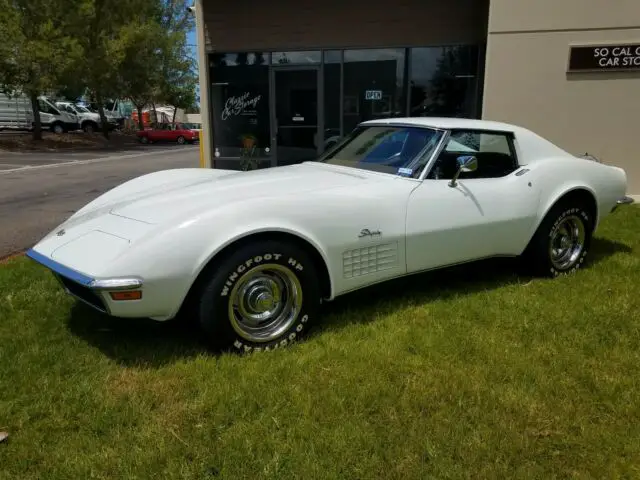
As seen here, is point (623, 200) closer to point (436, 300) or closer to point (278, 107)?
point (436, 300)

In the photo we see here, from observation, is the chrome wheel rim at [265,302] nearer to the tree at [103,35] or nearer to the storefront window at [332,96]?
the storefront window at [332,96]

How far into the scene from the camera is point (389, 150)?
162 inches

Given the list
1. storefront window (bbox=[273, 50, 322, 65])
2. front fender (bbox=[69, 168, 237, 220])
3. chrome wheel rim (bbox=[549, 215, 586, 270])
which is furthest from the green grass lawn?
storefront window (bbox=[273, 50, 322, 65])

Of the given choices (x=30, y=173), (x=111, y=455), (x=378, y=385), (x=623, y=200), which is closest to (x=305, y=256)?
(x=378, y=385)

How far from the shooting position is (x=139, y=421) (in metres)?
2.56

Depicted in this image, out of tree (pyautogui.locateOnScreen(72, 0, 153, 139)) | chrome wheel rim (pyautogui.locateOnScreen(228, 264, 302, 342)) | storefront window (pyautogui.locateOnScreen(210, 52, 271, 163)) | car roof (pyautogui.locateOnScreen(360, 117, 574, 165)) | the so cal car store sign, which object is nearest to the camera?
chrome wheel rim (pyautogui.locateOnScreen(228, 264, 302, 342))

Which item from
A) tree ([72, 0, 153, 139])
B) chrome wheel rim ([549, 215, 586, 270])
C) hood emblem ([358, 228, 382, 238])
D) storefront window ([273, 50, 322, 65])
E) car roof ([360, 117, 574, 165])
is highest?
tree ([72, 0, 153, 139])

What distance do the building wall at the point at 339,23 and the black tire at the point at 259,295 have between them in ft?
26.8

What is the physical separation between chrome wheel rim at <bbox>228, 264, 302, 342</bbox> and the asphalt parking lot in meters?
3.86

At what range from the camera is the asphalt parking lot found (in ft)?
23.3

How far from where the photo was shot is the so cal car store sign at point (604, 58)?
863 cm

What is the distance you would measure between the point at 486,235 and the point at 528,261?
785 mm

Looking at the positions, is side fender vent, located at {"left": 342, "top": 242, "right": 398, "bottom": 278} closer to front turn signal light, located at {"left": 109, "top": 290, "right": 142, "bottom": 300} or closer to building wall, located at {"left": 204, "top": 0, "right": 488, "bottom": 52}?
front turn signal light, located at {"left": 109, "top": 290, "right": 142, "bottom": 300}

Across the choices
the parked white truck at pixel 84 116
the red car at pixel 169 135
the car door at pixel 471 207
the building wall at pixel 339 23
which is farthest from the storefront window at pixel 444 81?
the parked white truck at pixel 84 116
